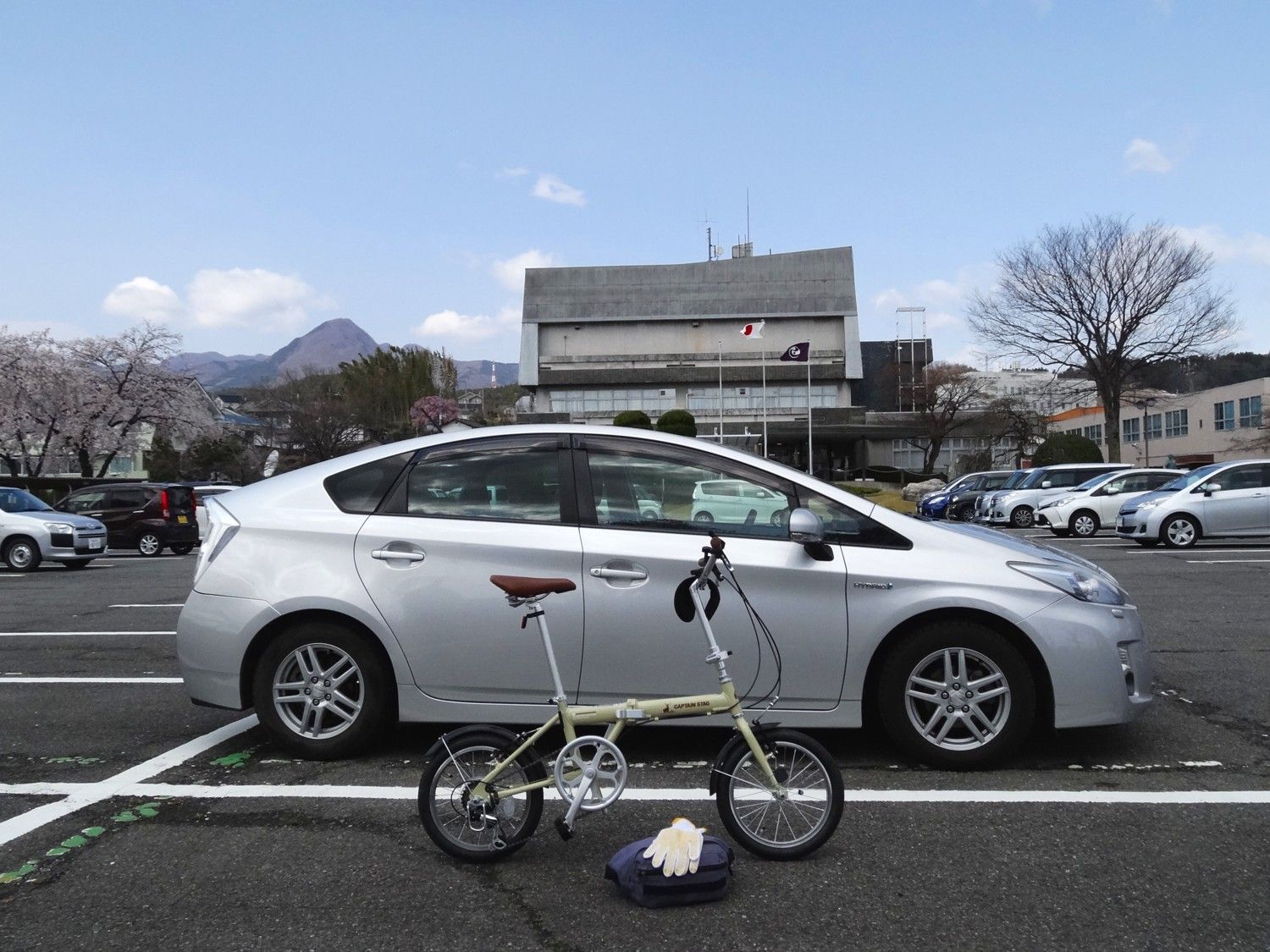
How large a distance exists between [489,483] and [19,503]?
18275mm

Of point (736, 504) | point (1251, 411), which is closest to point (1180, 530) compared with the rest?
point (736, 504)

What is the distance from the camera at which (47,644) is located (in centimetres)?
933

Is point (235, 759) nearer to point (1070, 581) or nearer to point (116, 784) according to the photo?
point (116, 784)

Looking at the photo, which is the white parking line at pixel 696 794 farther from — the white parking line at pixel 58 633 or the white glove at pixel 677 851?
the white parking line at pixel 58 633

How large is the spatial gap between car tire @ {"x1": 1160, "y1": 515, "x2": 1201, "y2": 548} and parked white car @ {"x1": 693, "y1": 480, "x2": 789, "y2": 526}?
16.6m

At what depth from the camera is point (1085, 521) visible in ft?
79.3

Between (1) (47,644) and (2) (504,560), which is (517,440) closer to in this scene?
(2) (504,560)

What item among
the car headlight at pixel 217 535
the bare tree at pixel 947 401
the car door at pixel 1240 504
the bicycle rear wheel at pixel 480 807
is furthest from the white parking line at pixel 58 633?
the bare tree at pixel 947 401

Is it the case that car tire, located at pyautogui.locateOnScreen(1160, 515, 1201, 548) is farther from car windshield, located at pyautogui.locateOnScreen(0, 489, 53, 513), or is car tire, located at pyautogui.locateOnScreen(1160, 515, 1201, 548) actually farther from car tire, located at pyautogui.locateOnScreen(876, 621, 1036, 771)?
car windshield, located at pyautogui.locateOnScreen(0, 489, 53, 513)

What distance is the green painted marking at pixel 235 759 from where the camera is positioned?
5292 mm

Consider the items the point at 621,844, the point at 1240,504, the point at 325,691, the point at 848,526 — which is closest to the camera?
the point at 621,844

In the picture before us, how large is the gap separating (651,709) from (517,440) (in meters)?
2.04

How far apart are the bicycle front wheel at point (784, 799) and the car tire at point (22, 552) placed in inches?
728

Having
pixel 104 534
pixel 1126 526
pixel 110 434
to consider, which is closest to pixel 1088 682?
pixel 1126 526
